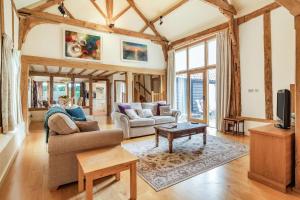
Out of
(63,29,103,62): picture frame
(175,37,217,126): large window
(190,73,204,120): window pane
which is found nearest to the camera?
(63,29,103,62): picture frame

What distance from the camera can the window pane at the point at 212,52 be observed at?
5.90 metres

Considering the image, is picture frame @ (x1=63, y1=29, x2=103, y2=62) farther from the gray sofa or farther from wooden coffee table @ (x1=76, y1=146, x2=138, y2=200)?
wooden coffee table @ (x1=76, y1=146, x2=138, y2=200)

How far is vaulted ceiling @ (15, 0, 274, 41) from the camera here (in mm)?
5410

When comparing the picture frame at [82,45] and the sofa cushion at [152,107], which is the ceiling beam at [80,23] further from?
the sofa cushion at [152,107]

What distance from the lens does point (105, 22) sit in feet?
21.0

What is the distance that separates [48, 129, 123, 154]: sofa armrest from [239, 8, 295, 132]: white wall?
4.12 metres

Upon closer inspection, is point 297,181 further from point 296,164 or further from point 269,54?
point 269,54

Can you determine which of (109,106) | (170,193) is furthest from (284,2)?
(109,106)

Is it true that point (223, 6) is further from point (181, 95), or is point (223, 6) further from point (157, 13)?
point (181, 95)

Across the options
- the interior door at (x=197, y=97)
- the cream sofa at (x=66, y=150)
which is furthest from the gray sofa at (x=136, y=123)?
the cream sofa at (x=66, y=150)

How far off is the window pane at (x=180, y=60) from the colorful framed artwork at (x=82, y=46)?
3.17m

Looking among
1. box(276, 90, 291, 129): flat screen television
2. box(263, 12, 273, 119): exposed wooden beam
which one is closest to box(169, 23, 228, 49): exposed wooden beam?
box(263, 12, 273, 119): exposed wooden beam

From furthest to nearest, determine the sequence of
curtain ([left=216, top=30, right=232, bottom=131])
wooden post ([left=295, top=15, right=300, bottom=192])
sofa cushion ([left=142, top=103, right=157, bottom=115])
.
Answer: sofa cushion ([left=142, top=103, right=157, bottom=115]) → curtain ([left=216, top=30, right=232, bottom=131]) → wooden post ([left=295, top=15, right=300, bottom=192])

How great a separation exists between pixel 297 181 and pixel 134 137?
134 inches
